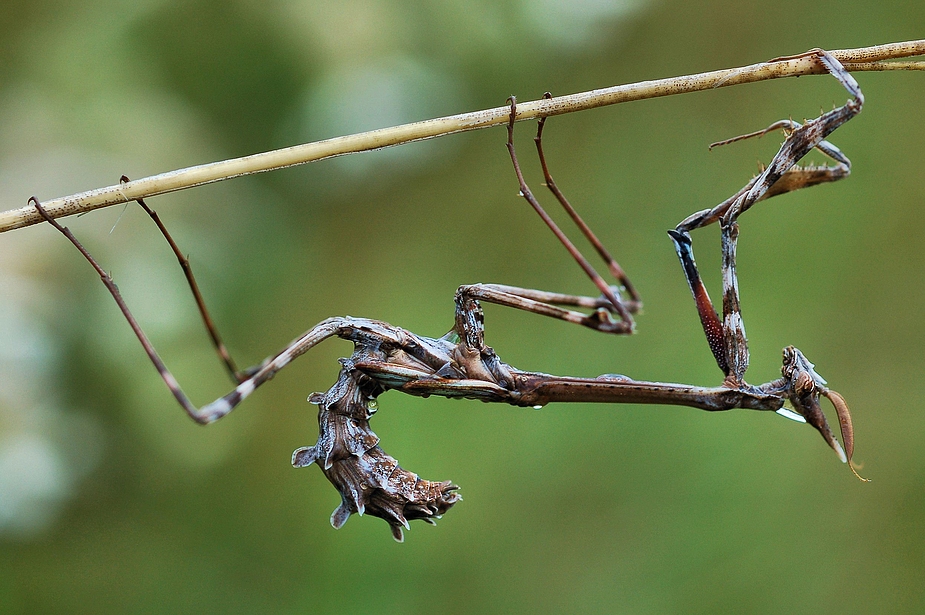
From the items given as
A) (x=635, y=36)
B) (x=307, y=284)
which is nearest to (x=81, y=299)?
(x=307, y=284)

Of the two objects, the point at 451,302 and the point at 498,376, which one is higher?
the point at 451,302

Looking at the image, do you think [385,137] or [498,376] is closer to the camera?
[385,137]

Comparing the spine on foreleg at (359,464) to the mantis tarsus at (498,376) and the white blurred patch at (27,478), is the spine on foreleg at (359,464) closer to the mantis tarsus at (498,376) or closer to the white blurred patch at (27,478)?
the mantis tarsus at (498,376)

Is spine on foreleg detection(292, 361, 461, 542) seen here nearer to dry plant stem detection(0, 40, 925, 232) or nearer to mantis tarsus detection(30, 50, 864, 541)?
mantis tarsus detection(30, 50, 864, 541)

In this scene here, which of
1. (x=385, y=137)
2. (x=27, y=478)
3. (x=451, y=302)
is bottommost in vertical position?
(x=385, y=137)

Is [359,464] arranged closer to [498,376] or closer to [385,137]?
[498,376]

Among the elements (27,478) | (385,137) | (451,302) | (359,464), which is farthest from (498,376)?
(451,302)
